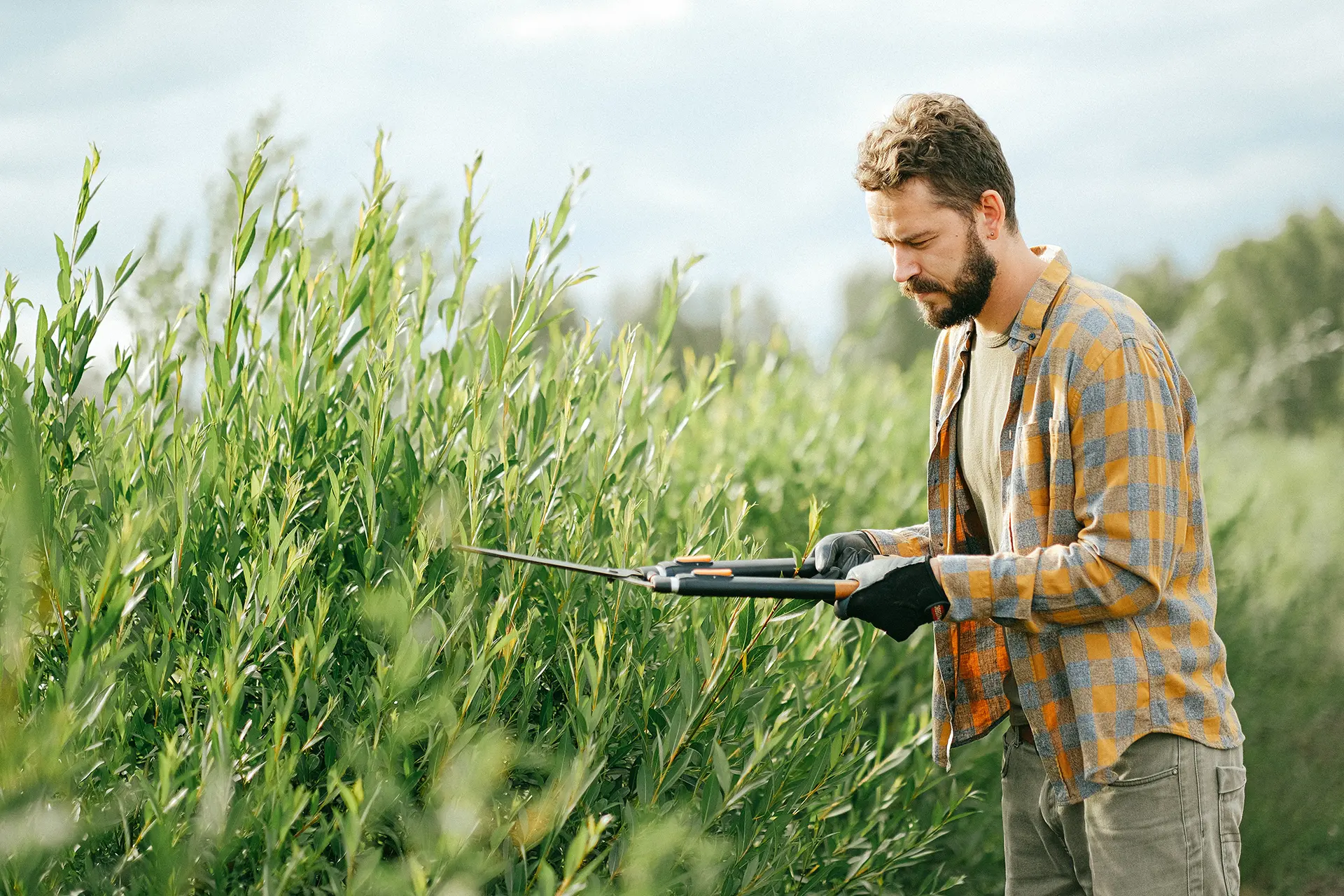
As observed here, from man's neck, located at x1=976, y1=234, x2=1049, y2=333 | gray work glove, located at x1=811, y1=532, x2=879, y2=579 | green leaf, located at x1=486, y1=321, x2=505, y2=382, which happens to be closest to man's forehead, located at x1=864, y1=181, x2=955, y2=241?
man's neck, located at x1=976, y1=234, x2=1049, y2=333

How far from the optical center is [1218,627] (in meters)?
5.48

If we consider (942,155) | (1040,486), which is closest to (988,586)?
(1040,486)

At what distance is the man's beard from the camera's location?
267cm

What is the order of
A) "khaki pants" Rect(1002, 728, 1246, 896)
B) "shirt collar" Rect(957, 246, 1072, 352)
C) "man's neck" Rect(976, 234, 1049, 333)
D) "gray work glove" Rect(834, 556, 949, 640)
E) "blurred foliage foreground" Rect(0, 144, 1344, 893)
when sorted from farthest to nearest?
1. "man's neck" Rect(976, 234, 1049, 333)
2. "shirt collar" Rect(957, 246, 1072, 352)
3. "khaki pants" Rect(1002, 728, 1246, 896)
4. "gray work glove" Rect(834, 556, 949, 640)
5. "blurred foliage foreground" Rect(0, 144, 1344, 893)

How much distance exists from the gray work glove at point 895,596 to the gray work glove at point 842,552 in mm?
289

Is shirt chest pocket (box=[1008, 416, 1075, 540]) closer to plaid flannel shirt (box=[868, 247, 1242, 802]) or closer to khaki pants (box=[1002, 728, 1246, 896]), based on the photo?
plaid flannel shirt (box=[868, 247, 1242, 802])

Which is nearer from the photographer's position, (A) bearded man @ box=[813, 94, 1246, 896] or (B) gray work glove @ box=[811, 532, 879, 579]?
(A) bearded man @ box=[813, 94, 1246, 896]

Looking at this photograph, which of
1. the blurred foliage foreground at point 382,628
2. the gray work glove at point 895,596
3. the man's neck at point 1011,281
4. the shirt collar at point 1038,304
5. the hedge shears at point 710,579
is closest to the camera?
the blurred foliage foreground at point 382,628

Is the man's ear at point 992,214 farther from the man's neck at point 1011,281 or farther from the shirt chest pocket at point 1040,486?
the shirt chest pocket at point 1040,486

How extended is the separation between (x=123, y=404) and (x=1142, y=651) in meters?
2.23

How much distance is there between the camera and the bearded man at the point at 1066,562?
240cm

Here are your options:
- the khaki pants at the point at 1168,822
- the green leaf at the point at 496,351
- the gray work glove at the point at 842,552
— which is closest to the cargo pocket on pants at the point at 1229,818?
the khaki pants at the point at 1168,822

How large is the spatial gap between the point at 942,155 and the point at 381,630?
1551 mm

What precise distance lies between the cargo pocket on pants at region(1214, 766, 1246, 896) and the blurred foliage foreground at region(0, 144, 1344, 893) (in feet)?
2.47
